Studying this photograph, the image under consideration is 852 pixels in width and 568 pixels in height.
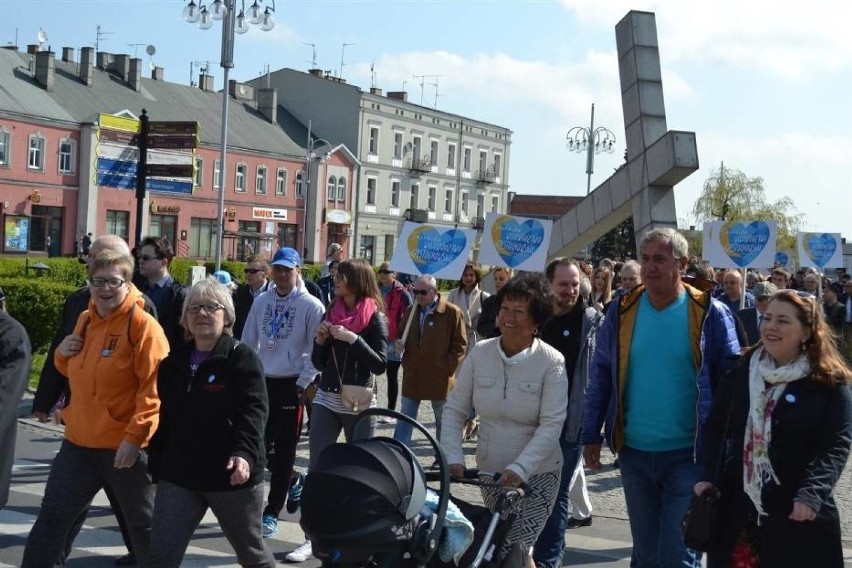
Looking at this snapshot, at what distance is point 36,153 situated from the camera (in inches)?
2296

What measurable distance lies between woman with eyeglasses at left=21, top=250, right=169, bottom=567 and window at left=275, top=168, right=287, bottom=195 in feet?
227

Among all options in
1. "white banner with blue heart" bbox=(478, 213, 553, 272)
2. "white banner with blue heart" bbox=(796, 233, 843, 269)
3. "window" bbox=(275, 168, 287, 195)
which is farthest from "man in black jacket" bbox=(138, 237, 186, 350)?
"window" bbox=(275, 168, 287, 195)

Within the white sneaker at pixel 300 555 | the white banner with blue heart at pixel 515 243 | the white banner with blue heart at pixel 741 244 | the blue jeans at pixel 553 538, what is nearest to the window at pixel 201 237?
the white banner with blue heart at pixel 741 244

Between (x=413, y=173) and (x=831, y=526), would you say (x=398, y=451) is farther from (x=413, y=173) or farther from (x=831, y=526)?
(x=413, y=173)

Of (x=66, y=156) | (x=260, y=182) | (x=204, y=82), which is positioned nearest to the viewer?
(x=66, y=156)

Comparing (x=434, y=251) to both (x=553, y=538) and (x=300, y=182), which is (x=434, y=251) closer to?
(x=553, y=538)

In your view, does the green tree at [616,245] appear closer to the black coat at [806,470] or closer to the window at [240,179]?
the window at [240,179]

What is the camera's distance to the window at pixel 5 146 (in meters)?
56.2

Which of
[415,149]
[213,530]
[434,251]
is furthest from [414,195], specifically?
[213,530]

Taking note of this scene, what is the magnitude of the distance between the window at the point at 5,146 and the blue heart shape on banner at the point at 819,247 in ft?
138

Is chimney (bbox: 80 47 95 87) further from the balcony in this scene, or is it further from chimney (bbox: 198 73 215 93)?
the balcony

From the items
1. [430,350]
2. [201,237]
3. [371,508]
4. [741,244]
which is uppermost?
[201,237]

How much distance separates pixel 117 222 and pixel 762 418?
60.0 metres

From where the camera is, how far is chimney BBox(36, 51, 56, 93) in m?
61.0
